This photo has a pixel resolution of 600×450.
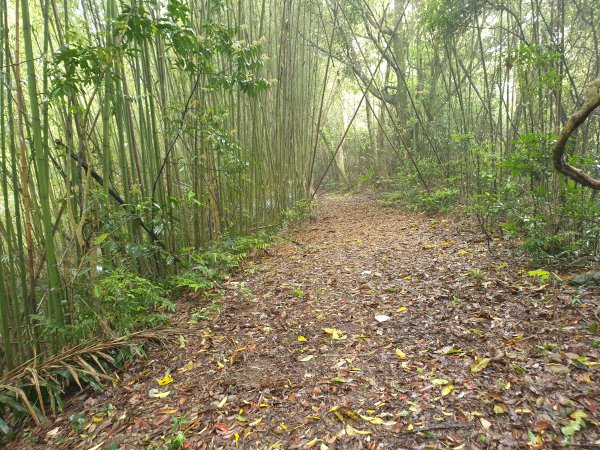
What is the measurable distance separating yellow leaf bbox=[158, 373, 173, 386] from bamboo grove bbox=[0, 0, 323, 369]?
0.57m

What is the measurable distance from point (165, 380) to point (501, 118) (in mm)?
3715

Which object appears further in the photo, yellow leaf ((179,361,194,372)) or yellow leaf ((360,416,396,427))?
yellow leaf ((179,361,194,372))

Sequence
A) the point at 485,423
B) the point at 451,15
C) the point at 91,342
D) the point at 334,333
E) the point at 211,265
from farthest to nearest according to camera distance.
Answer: the point at 451,15 → the point at 211,265 → the point at 334,333 → the point at 91,342 → the point at 485,423

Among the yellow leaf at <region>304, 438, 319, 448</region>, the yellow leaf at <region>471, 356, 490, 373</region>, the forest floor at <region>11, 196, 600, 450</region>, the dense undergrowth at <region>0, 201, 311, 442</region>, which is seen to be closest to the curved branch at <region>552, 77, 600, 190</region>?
the forest floor at <region>11, 196, 600, 450</region>

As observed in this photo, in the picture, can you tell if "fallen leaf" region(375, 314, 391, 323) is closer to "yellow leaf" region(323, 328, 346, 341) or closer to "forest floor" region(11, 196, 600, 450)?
"forest floor" region(11, 196, 600, 450)

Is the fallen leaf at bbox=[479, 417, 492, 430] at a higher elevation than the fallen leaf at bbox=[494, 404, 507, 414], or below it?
below

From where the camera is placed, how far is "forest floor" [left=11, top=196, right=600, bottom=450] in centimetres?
122

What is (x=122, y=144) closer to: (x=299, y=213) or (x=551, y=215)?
(x=551, y=215)

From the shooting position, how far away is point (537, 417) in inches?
46.0

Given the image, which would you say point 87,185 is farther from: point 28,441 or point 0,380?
point 28,441

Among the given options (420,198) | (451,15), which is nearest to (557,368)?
(451,15)

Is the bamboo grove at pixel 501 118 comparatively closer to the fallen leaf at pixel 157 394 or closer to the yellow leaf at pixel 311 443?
the yellow leaf at pixel 311 443

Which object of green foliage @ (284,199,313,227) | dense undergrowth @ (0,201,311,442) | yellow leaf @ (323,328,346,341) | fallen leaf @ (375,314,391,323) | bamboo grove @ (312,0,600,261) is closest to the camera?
dense undergrowth @ (0,201,311,442)

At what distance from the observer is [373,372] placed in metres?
1.57
